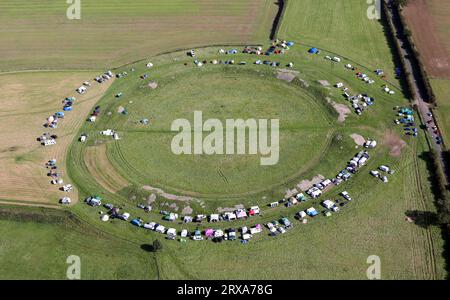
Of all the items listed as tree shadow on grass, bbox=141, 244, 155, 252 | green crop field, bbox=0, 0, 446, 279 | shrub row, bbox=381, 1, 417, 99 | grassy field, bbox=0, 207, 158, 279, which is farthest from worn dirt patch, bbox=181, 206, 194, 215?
shrub row, bbox=381, 1, 417, 99

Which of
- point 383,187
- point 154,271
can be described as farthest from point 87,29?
point 383,187

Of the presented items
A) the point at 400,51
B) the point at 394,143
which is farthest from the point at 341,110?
the point at 400,51

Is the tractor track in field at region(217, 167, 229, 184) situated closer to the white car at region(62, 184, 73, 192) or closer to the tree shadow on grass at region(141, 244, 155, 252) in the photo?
the tree shadow on grass at region(141, 244, 155, 252)

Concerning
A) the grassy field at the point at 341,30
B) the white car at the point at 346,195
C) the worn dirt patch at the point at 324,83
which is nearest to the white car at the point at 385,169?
the white car at the point at 346,195

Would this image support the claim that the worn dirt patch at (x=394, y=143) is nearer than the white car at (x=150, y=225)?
No

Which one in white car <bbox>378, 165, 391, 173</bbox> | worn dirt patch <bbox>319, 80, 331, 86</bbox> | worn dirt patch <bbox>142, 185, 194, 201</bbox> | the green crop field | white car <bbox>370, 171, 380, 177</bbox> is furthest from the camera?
worn dirt patch <bbox>319, 80, 331, 86</bbox>

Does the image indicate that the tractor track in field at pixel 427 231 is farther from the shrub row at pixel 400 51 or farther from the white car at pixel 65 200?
the white car at pixel 65 200
